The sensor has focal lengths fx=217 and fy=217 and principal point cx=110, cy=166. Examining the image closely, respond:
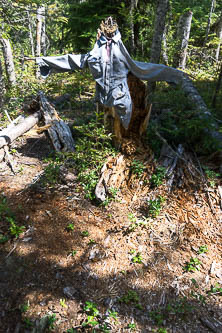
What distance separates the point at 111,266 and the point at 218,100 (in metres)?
5.84

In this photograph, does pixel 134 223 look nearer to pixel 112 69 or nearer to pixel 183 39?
pixel 112 69

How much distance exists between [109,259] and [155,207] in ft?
4.03

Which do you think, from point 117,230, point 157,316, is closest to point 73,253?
point 117,230

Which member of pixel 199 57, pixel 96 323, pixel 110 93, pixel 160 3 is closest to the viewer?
pixel 96 323

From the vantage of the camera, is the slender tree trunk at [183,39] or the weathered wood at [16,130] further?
the slender tree trunk at [183,39]

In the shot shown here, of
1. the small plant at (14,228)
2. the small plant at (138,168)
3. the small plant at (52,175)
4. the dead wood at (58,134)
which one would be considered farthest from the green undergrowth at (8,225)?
the small plant at (138,168)

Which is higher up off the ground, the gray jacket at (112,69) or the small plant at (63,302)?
→ the gray jacket at (112,69)

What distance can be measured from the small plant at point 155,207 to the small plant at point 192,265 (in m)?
0.92

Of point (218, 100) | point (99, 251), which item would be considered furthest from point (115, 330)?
point (218, 100)

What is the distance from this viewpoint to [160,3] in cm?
633

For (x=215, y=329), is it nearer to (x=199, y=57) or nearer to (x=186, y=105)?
(x=186, y=105)

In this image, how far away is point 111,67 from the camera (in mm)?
4145

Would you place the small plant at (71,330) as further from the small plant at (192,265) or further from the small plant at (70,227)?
the small plant at (192,265)

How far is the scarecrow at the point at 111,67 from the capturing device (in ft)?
13.4
